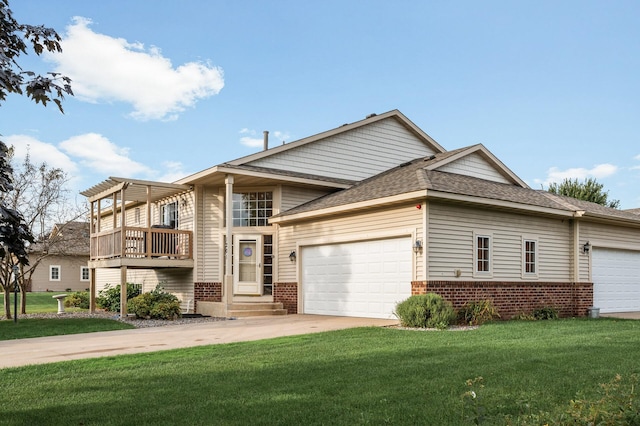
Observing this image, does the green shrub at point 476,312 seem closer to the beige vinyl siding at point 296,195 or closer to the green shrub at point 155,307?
the beige vinyl siding at point 296,195

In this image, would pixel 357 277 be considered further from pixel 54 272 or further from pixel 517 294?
pixel 54 272

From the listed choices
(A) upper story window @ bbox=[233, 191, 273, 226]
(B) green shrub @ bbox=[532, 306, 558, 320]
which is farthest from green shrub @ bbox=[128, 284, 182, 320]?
(B) green shrub @ bbox=[532, 306, 558, 320]

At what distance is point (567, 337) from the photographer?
11.0 metres

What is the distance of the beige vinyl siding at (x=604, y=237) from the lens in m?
17.8

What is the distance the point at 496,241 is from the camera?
618 inches

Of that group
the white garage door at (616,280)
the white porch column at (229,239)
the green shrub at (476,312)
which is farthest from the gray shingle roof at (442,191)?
the green shrub at (476,312)

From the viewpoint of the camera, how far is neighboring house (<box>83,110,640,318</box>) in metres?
14.9

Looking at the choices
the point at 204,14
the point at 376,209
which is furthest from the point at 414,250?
the point at 204,14

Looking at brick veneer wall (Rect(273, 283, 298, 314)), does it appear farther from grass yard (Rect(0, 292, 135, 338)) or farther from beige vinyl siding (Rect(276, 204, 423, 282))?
grass yard (Rect(0, 292, 135, 338))

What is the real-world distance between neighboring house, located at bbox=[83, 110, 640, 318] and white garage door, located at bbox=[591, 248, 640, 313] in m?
0.05

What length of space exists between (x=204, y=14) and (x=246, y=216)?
21.6 feet

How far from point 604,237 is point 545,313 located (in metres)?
4.02

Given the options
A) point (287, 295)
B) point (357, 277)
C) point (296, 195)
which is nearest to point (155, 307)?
point (287, 295)

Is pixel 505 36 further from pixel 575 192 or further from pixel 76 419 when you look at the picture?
pixel 575 192
